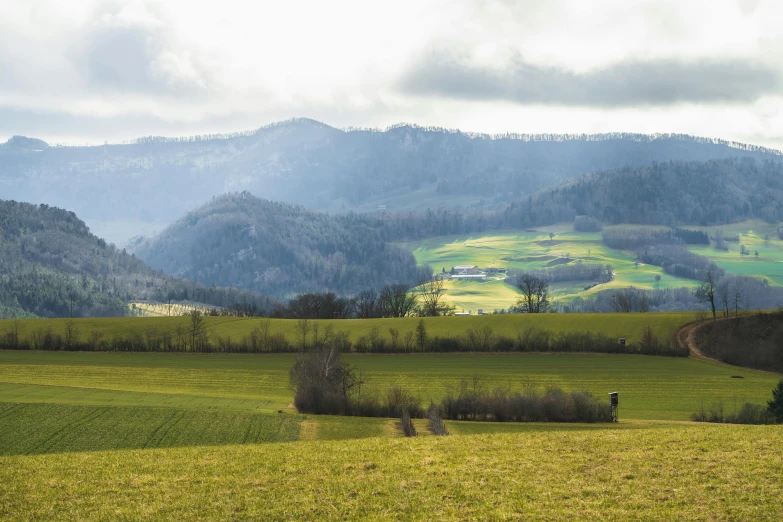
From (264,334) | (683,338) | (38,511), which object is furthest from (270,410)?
(683,338)

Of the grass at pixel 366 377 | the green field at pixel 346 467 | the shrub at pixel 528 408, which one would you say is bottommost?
the grass at pixel 366 377

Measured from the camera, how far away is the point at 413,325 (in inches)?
5468

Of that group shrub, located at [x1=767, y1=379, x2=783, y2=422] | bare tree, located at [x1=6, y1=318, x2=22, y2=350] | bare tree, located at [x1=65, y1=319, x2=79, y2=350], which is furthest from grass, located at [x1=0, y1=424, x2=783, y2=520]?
bare tree, located at [x1=6, y1=318, x2=22, y2=350]

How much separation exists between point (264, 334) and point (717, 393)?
76.3 metres

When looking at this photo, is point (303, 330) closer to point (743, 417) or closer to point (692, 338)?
point (692, 338)

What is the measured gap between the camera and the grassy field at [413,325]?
129m

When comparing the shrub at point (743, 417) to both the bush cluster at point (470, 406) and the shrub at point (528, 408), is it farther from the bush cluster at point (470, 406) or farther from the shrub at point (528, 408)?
the shrub at point (528, 408)

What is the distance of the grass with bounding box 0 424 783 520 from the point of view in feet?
87.6

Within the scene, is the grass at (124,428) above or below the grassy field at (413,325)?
below

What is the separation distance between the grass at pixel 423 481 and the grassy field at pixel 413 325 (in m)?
89.6

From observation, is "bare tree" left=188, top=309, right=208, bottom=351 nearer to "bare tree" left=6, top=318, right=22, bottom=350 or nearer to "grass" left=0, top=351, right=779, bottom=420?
"grass" left=0, top=351, right=779, bottom=420

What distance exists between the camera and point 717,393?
82250mm

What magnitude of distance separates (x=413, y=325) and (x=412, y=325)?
307 millimetres

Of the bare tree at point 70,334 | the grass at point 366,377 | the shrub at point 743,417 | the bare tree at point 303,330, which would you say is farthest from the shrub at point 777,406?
the bare tree at point 70,334
